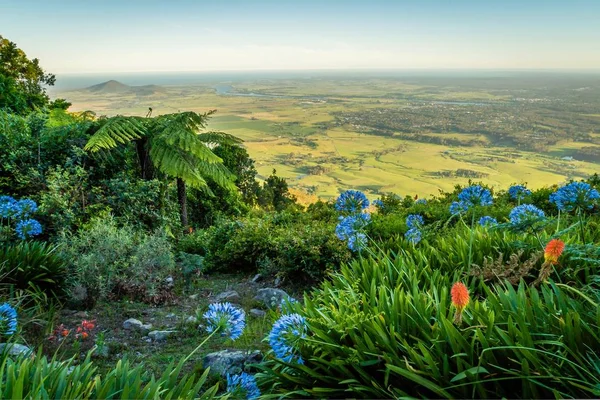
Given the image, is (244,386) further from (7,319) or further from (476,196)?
(476,196)

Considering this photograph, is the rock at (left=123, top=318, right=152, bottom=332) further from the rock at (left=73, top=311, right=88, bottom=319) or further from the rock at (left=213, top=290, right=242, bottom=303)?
the rock at (left=213, top=290, right=242, bottom=303)

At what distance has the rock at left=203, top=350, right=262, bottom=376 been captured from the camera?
7.72 ft

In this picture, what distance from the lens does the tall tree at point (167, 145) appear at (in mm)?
5785

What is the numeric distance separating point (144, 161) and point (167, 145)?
62cm

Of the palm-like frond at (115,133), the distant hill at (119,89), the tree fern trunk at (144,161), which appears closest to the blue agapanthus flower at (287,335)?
the palm-like frond at (115,133)

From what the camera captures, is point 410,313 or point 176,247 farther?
point 176,247

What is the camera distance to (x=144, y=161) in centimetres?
651

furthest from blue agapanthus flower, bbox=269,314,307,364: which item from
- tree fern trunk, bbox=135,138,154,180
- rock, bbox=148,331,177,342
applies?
tree fern trunk, bbox=135,138,154,180

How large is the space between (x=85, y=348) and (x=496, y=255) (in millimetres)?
2901

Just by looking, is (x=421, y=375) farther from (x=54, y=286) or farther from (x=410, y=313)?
(x=54, y=286)

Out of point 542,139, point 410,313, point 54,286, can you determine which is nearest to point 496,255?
point 410,313

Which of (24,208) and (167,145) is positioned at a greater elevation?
(167,145)

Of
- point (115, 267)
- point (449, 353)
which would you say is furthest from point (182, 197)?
point (449, 353)

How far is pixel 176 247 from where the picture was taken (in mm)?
5875
